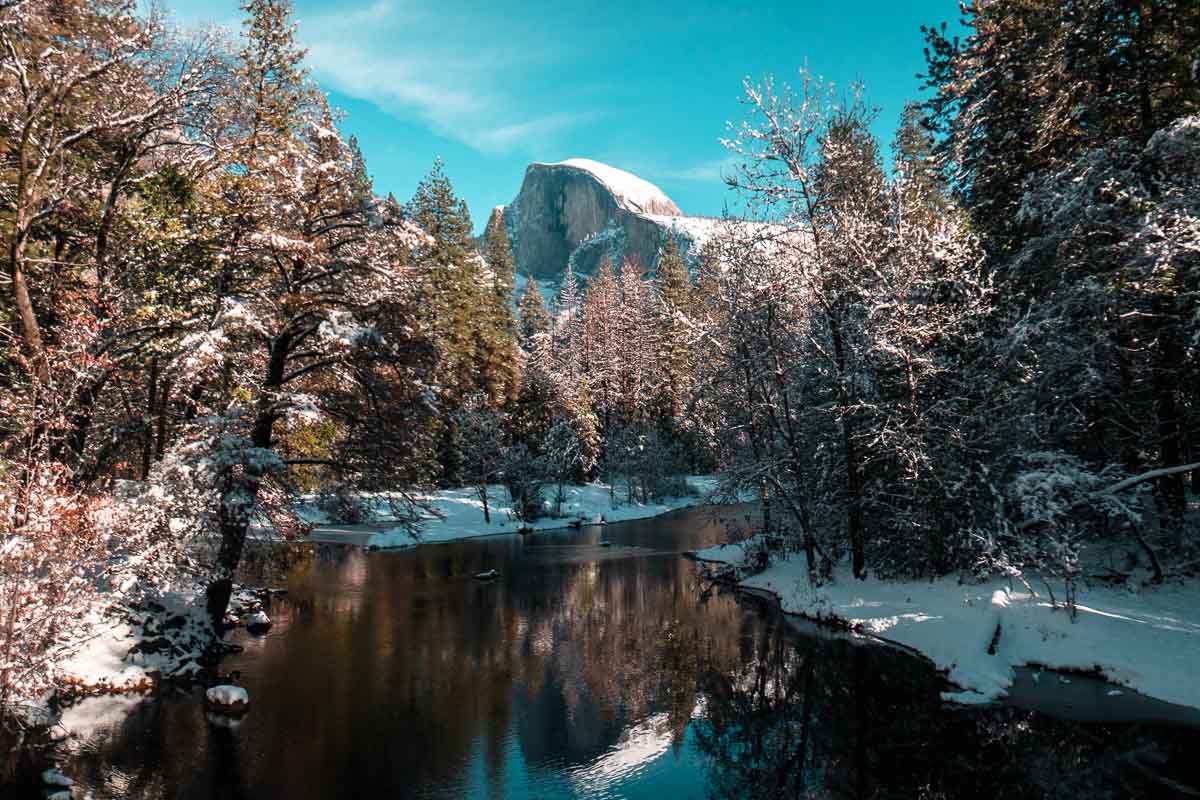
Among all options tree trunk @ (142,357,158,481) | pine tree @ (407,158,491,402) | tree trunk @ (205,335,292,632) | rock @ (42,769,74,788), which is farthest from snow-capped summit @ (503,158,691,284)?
rock @ (42,769,74,788)

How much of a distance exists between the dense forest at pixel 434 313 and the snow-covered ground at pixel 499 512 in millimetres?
17946

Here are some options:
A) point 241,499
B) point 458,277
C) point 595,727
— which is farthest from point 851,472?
point 458,277

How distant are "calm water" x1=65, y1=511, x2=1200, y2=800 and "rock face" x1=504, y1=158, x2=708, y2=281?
151280mm

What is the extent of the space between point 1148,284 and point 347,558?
32.8 m

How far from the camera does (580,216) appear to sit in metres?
184

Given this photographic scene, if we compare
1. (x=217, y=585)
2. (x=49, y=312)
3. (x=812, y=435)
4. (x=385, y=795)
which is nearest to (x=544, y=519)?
(x=812, y=435)

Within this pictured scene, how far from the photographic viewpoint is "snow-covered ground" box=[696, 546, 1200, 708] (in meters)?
13.1

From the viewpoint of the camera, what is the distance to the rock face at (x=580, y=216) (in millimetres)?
170125

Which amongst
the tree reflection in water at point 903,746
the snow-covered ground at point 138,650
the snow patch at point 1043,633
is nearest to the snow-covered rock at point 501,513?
the snow patch at point 1043,633

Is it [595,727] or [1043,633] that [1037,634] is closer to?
[1043,633]

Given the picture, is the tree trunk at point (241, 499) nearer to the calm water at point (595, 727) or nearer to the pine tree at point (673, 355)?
the calm water at point (595, 727)

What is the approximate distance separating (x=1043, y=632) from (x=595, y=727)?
971 cm

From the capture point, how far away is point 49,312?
52.1 ft

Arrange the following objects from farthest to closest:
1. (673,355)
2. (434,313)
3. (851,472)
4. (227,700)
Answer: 1. (673,355)
2. (851,472)
3. (434,313)
4. (227,700)
